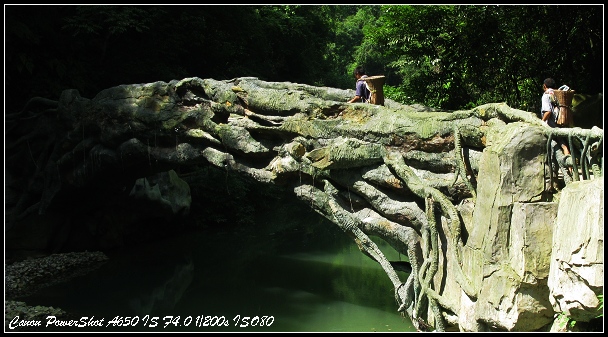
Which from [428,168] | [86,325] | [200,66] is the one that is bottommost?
[86,325]

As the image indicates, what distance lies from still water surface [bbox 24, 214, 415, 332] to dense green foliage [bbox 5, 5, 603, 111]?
4.03 metres

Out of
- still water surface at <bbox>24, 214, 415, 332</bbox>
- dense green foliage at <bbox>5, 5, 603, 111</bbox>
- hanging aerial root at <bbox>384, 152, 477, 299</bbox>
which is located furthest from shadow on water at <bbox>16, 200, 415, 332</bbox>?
dense green foliage at <bbox>5, 5, 603, 111</bbox>

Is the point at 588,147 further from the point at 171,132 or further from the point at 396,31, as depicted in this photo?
the point at 396,31

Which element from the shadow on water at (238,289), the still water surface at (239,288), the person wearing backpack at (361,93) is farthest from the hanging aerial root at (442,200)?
the still water surface at (239,288)

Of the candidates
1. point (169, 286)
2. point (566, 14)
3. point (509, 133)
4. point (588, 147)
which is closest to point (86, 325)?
point (169, 286)

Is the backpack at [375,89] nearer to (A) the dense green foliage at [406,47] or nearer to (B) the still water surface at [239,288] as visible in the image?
(B) the still water surface at [239,288]

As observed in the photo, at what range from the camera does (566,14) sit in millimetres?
13359

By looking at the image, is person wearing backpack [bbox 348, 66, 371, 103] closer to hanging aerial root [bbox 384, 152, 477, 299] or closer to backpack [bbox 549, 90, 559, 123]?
Result: hanging aerial root [bbox 384, 152, 477, 299]

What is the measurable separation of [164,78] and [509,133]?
37.8 feet

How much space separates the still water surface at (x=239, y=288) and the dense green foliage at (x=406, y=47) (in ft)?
13.2

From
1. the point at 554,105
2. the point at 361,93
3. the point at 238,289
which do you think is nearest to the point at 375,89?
the point at 361,93

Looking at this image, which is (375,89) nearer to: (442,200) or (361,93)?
(361,93)

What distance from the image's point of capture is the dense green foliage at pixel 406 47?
13594 mm

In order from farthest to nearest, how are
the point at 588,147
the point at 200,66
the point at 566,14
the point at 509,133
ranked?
the point at 200,66, the point at 566,14, the point at 509,133, the point at 588,147
